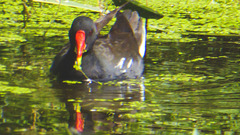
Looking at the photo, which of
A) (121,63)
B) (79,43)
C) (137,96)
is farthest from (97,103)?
(121,63)

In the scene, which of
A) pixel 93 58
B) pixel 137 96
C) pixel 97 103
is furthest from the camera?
pixel 93 58

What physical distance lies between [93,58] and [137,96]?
0.72 meters

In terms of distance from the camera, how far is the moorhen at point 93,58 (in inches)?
186

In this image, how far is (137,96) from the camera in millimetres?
4281

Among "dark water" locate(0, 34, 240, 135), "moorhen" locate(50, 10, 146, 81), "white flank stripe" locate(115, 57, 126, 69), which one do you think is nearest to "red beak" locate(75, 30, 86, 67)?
"moorhen" locate(50, 10, 146, 81)

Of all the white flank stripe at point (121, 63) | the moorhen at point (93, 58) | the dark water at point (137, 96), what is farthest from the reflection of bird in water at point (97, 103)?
the white flank stripe at point (121, 63)

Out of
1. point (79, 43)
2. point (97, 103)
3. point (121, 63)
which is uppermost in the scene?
point (79, 43)

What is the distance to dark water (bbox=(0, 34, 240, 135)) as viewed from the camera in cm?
342

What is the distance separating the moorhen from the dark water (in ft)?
0.39

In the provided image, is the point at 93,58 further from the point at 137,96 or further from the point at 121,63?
the point at 137,96

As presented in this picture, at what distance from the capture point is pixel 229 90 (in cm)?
439

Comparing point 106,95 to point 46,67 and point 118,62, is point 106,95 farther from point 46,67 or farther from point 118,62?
point 46,67

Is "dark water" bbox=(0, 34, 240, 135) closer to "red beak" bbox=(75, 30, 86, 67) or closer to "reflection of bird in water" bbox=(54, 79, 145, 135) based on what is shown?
"reflection of bird in water" bbox=(54, 79, 145, 135)

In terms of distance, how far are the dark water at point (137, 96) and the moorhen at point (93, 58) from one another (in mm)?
119
